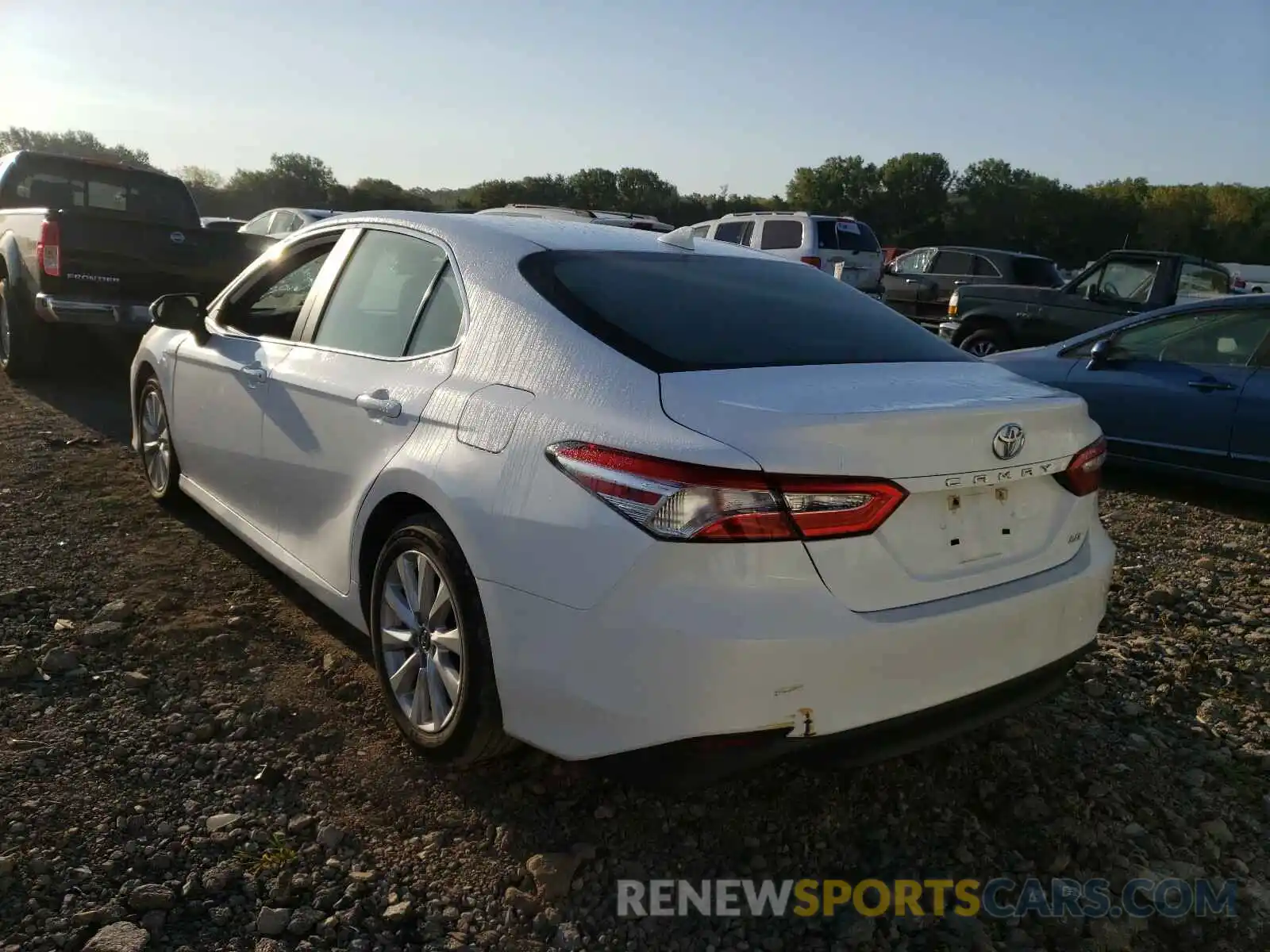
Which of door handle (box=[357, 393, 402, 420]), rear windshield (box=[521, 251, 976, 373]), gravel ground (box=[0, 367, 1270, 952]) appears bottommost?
gravel ground (box=[0, 367, 1270, 952])

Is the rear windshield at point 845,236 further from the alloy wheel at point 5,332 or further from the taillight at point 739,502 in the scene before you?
the taillight at point 739,502

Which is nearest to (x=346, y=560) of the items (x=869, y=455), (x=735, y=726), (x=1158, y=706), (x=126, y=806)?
(x=126, y=806)

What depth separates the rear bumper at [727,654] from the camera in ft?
7.06

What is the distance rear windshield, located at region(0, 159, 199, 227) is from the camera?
9.33 meters

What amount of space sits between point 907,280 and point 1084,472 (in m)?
15.4

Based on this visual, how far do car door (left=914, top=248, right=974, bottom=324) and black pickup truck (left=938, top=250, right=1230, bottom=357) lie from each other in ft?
18.8

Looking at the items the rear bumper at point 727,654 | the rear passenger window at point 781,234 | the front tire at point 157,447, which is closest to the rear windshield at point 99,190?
the front tire at point 157,447

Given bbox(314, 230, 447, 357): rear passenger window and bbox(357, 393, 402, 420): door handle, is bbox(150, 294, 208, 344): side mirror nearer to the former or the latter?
bbox(314, 230, 447, 357): rear passenger window

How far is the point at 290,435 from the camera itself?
3508 millimetres

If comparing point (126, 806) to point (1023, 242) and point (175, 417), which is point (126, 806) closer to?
point (175, 417)

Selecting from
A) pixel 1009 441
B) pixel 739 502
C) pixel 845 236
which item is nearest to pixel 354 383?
pixel 739 502

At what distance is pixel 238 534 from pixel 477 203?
4964 centimetres

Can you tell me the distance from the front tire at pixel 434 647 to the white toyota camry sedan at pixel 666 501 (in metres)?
0.01
